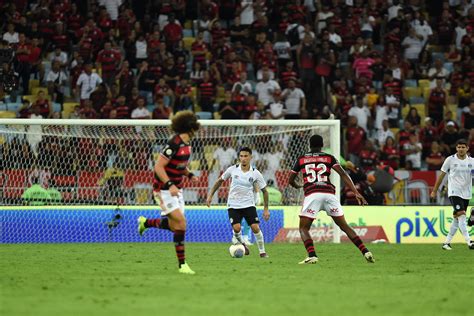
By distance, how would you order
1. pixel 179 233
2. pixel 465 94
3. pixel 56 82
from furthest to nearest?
pixel 465 94 < pixel 56 82 < pixel 179 233

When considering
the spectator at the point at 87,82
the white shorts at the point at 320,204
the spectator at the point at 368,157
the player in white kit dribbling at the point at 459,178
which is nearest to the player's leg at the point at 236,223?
the white shorts at the point at 320,204

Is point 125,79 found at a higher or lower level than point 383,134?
higher

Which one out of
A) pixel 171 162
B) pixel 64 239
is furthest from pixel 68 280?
pixel 64 239

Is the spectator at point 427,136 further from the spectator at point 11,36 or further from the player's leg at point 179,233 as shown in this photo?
the player's leg at point 179,233

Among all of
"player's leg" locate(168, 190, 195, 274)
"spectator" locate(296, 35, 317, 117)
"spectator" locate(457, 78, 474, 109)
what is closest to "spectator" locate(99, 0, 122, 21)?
"spectator" locate(296, 35, 317, 117)

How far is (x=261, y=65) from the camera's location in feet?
102

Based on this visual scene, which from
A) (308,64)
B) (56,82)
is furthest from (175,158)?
(308,64)

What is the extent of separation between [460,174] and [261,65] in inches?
433

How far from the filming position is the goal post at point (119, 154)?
940 inches

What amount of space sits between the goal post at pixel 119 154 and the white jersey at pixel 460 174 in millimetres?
3384

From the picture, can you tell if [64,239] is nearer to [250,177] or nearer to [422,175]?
→ [250,177]

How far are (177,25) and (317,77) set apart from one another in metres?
4.67

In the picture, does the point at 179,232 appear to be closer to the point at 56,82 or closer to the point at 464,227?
the point at 464,227

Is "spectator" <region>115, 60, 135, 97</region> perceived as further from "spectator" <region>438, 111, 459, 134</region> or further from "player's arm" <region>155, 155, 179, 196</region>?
"player's arm" <region>155, 155, 179, 196</region>
